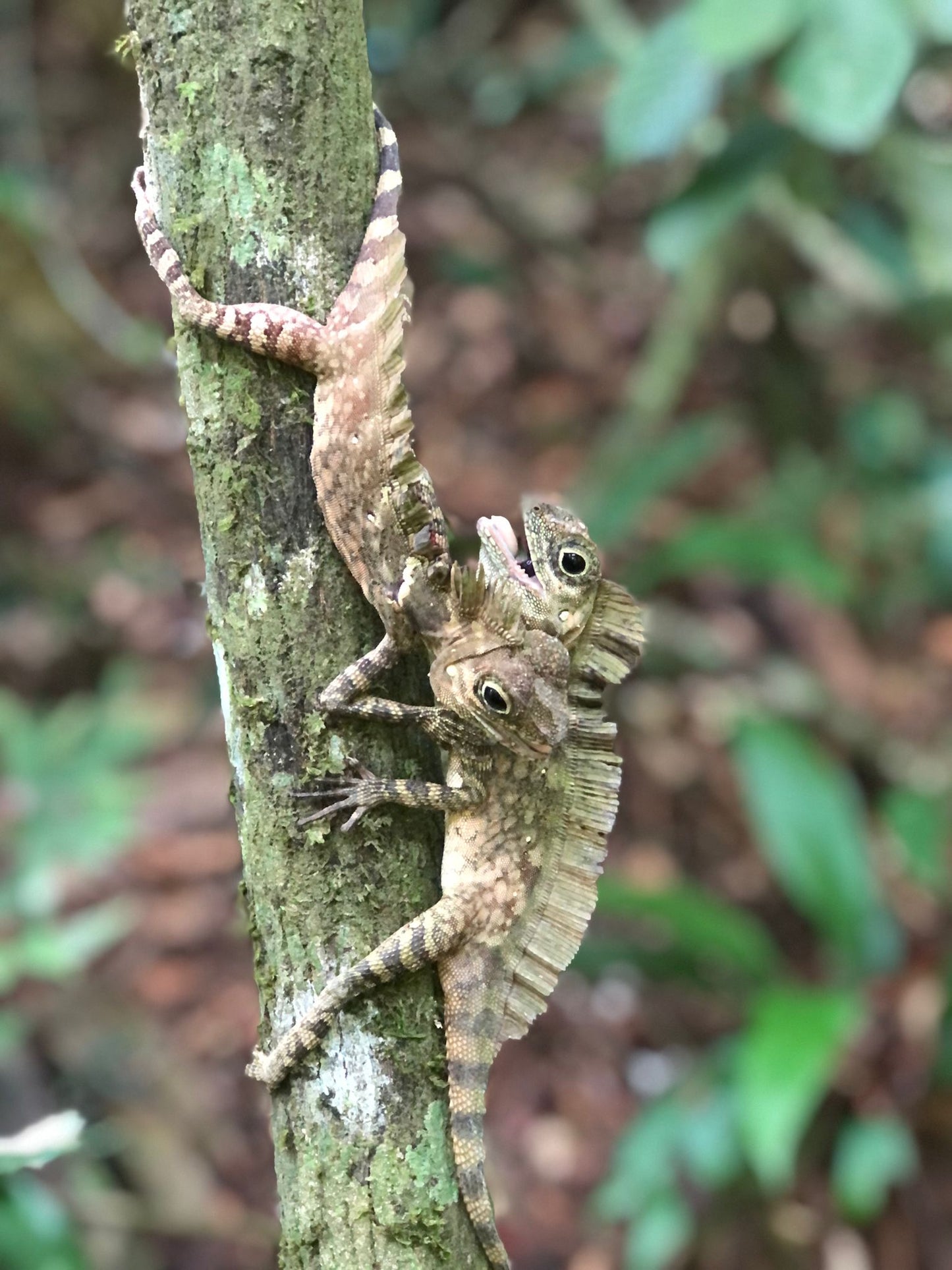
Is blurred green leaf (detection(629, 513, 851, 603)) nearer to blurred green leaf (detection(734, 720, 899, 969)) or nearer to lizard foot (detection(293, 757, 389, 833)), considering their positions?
blurred green leaf (detection(734, 720, 899, 969))

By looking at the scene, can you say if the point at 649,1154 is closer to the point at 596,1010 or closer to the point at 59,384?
the point at 596,1010

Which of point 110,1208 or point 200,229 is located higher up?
point 200,229

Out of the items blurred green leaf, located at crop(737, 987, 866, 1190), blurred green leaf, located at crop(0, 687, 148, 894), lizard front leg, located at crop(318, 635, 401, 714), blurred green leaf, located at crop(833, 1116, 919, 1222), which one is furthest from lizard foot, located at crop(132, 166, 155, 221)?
blurred green leaf, located at crop(833, 1116, 919, 1222)

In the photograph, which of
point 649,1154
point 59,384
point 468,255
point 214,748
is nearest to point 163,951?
point 214,748

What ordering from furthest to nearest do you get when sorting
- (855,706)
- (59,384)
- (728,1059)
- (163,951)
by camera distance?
(59,384), (855,706), (163,951), (728,1059)

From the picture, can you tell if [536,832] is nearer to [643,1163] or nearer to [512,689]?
[512,689]

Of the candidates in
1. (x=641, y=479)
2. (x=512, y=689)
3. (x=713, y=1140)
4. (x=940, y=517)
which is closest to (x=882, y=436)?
(x=940, y=517)

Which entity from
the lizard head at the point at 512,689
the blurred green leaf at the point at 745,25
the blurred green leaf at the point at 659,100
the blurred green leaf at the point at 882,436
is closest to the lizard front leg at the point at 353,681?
the lizard head at the point at 512,689

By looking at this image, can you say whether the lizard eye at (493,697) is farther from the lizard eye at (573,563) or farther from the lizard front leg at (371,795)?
the lizard eye at (573,563)
